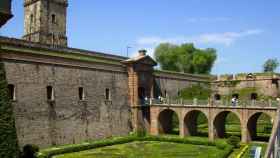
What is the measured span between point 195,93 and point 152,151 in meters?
20.1

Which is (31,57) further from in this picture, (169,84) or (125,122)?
(169,84)

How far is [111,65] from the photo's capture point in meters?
34.5

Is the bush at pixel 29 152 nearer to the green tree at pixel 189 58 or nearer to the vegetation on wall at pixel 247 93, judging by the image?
the vegetation on wall at pixel 247 93

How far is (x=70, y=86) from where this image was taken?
29.8 metres

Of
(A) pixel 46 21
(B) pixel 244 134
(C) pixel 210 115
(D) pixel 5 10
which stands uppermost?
(A) pixel 46 21

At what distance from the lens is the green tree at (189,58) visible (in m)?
63.0

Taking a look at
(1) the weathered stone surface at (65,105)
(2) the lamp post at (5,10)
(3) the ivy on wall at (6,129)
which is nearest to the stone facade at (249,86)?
(1) the weathered stone surface at (65,105)

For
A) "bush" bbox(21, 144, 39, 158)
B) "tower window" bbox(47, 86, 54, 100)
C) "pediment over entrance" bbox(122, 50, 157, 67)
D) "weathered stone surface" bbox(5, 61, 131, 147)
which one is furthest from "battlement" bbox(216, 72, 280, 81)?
"bush" bbox(21, 144, 39, 158)

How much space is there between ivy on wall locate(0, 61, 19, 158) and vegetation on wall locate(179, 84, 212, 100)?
33182mm

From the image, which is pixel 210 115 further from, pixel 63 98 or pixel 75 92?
pixel 63 98

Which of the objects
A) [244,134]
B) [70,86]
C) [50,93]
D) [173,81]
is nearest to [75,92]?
[70,86]

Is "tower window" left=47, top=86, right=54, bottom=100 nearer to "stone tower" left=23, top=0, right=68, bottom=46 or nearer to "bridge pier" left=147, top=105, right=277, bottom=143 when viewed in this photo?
"bridge pier" left=147, top=105, right=277, bottom=143

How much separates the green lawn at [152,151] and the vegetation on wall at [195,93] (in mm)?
14743

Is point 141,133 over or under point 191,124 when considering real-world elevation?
under
